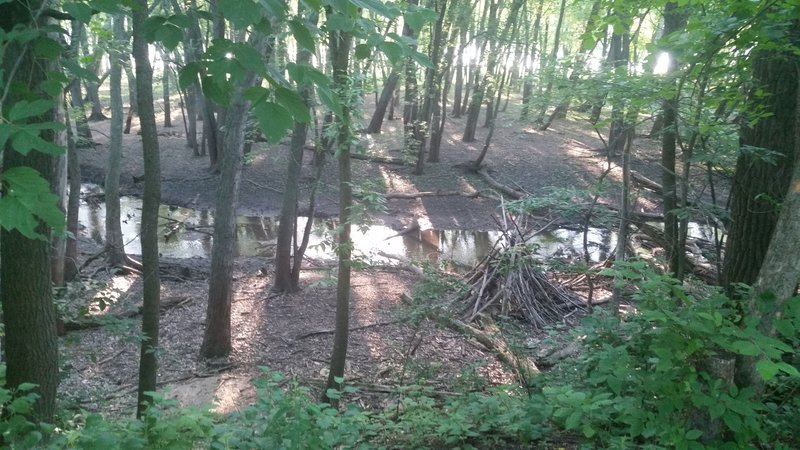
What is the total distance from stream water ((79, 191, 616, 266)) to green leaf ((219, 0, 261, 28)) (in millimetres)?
12199

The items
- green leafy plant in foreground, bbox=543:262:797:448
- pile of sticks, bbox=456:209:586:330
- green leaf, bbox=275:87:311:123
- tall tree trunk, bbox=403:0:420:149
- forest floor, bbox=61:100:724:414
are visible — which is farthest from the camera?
tall tree trunk, bbox=403:0:420:149

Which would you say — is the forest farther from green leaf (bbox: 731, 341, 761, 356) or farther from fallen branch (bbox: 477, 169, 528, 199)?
fallen branch (bbox: 477, 169, 528, 199)

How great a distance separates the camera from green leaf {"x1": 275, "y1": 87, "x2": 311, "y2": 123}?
1635mm

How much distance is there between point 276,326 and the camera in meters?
9.53

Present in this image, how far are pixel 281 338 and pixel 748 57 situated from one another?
7290mm

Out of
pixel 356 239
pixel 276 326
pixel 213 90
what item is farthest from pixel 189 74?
pixel 356 239

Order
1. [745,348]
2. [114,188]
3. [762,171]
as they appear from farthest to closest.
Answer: [114,188], [762,171], [745,348]

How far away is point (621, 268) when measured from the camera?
3328 mm

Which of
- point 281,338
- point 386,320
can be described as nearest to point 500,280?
point 386,320

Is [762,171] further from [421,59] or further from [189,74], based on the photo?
[189,74]

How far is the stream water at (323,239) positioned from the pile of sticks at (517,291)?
3425 mm

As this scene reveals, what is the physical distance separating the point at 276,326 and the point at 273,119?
8362mm

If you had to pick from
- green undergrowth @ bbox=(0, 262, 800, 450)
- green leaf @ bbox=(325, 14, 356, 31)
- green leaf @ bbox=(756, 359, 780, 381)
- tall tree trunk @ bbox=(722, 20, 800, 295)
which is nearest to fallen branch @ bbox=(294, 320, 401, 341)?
tall tree trunk @ bbox=(722, 20, 800, 295)

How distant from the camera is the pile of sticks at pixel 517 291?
980 cm
